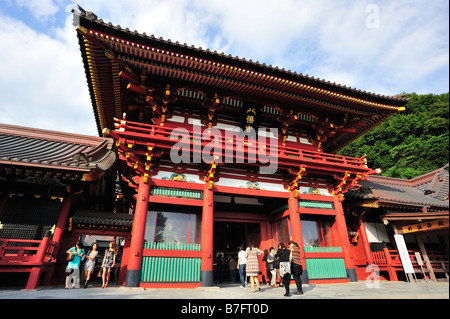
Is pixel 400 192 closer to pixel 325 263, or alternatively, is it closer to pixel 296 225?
pixel 325 263

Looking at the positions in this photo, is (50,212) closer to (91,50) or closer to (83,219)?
(83,219)

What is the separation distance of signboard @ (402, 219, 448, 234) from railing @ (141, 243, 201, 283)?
10.7 meters

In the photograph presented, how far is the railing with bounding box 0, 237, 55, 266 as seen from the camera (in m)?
7.88

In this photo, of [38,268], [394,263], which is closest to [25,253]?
[38,268]

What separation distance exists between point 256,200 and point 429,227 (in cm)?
806

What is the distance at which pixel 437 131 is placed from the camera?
31.6 metres

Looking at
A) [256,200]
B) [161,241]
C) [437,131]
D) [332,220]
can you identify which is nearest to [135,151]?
[161,241]

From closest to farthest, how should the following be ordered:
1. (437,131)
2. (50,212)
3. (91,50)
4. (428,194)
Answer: (91,50)
(50,212)
(428,194)
(437,131)

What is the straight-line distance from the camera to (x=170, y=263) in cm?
858

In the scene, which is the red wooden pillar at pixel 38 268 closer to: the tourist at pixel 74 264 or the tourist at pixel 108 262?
the tourist at pixel 74 264

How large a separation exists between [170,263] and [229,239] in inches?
218

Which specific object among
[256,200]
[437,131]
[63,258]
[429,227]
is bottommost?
[63,258]

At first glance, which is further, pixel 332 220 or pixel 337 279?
pixel 332 220

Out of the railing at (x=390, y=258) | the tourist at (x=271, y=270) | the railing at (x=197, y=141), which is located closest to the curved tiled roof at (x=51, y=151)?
the railing at (x=197, y=141)
